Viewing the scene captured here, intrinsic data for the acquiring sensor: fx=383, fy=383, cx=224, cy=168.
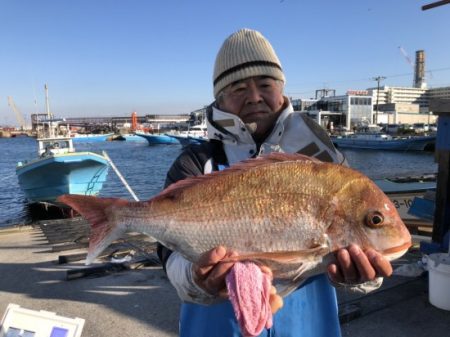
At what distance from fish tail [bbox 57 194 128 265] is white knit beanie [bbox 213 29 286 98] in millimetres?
935

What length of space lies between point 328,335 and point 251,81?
1.51 metres

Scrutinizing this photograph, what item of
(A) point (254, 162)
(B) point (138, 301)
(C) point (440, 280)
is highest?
(A) point (254, 162)

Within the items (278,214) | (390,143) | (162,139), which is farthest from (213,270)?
(162,139)

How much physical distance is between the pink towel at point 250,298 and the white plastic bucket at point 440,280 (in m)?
3.64

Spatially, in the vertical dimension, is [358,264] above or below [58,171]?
above

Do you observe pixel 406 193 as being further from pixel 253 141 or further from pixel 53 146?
pixel 53 146

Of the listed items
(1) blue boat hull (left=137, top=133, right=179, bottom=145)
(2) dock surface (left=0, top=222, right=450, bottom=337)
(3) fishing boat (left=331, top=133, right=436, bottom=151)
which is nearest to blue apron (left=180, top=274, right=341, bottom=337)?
(2) dock surface (left=0, top=222, right=450, bottom=337)

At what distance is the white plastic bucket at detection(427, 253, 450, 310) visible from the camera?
441cm

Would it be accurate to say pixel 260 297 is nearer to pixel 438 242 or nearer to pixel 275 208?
pixel 275 208

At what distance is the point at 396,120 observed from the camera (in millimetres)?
92500

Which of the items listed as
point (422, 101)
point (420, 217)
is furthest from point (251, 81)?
point (422, 101)

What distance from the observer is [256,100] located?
7.25 ft

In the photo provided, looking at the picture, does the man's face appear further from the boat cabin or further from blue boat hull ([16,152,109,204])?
the boat cabin

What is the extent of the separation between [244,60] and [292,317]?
1.47m
